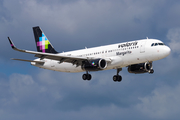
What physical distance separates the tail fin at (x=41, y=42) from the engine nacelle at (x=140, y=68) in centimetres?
1589

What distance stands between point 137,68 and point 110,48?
6.18 meters

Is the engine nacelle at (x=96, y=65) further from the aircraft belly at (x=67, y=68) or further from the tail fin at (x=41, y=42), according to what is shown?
the tail fin at (x=41, y=42)

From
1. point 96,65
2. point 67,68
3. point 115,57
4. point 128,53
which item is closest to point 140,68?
point 128,53

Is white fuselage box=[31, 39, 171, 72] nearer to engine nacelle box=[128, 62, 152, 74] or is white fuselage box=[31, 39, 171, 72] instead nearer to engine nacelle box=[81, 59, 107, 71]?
engine nacelle box=[81, 59, 107, 71]

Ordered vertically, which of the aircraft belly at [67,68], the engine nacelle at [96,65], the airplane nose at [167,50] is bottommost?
the engine nacelle at [96,65]

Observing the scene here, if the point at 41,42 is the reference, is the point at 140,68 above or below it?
below

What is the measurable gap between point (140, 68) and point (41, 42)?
21558 millimetres

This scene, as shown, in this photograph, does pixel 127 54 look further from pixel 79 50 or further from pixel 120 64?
pixel 79 50

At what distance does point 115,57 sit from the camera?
59.3 metres

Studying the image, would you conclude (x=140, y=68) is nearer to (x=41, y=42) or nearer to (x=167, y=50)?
(x=167, y=50)

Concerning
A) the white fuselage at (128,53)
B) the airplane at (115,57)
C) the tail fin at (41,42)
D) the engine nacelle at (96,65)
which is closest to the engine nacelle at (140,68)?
the airplane at (115,57)

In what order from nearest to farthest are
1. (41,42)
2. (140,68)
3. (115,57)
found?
1. (115,57)
2. (140,68)
3. (41,42)

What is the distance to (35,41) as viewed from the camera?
7500 centimetres

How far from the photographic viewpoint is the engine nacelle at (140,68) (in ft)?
204
